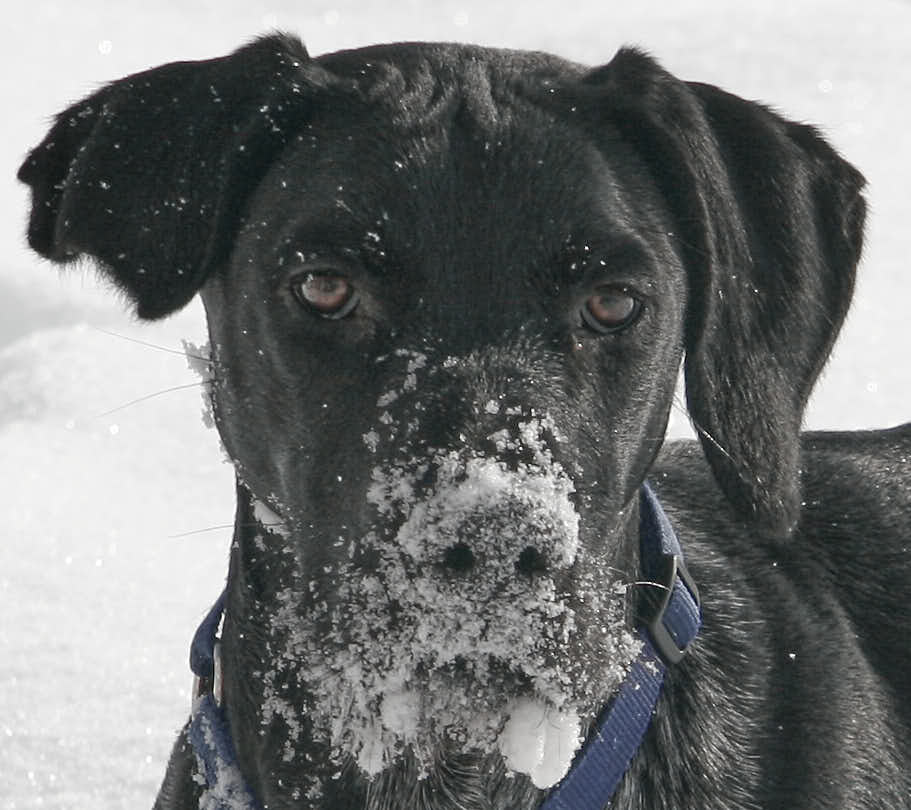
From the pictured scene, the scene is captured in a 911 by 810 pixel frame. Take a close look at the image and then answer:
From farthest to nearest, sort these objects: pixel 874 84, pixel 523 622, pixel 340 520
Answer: pixel 874 84
pixel 340 520
pixel 523 622

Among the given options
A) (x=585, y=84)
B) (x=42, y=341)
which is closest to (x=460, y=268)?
(x=585, y=84)

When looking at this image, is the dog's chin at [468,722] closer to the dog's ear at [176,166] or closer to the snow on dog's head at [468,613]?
the snow on dog's head at [468,613]

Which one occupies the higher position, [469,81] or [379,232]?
[469,81]

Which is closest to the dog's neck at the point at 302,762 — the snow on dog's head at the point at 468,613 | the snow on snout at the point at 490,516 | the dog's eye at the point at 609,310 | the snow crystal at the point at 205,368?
the snow crystal at the point at 205,368

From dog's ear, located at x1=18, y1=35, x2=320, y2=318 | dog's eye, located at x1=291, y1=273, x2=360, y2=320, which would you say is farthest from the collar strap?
dog's ear, located at x1=18, y1=35, x2=320, y2=318

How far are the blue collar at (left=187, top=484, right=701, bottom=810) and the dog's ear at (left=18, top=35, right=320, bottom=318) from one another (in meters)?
0.68

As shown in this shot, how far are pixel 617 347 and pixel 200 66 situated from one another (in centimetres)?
85

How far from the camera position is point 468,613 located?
6.95 ft

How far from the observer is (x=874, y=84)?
9.63 m

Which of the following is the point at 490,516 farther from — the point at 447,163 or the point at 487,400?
the point at 447,163

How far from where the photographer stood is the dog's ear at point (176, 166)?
8.38 feet

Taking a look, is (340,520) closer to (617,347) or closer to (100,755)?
(617,347)

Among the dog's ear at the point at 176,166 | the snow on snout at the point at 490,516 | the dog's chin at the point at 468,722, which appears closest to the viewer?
the snow on snout at the point at 490,516

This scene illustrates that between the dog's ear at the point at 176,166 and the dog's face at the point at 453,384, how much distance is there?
6cm
